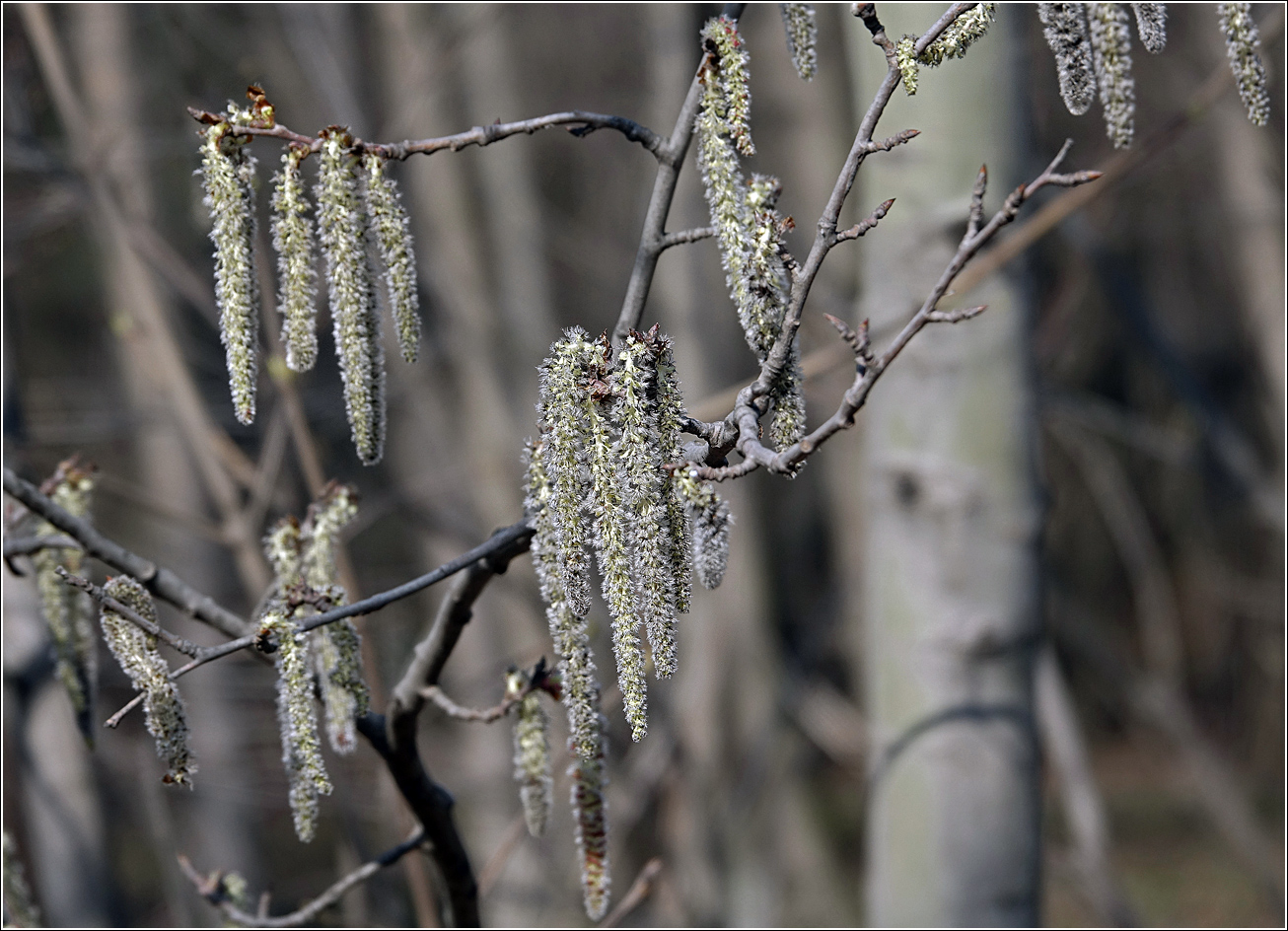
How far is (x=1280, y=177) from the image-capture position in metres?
4.13

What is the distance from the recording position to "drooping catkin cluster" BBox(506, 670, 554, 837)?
1.59 m

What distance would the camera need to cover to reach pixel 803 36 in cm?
142

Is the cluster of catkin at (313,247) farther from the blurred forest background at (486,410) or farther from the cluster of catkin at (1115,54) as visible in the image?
the blurred forest background at (486,410)

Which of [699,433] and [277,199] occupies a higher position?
[277,199]

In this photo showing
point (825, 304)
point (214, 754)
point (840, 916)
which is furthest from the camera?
point (840, 916)

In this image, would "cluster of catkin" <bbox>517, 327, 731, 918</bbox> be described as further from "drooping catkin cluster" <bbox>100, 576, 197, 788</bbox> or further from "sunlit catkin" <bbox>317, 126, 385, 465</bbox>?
"drooping catkin cluster" <bbox>100, 576, 197, 788</bbox>

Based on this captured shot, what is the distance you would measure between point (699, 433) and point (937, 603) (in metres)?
1.36

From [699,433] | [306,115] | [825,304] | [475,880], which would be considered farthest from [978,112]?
[306,115]

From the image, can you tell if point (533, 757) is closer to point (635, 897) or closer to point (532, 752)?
point (532, 752)

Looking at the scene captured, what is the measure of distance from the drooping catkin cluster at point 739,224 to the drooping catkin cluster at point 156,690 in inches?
29.3

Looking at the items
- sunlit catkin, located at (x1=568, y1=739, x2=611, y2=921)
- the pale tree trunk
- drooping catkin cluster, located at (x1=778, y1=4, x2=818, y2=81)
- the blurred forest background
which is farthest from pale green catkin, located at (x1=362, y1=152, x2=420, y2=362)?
the pale tree trunk

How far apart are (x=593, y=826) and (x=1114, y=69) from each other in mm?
1192

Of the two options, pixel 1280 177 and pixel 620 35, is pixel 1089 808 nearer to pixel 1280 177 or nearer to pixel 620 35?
pixel 1280 177

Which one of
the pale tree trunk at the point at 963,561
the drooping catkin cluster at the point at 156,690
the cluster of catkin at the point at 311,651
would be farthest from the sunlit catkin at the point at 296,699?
the pale tree trunk at the point at 963,561
